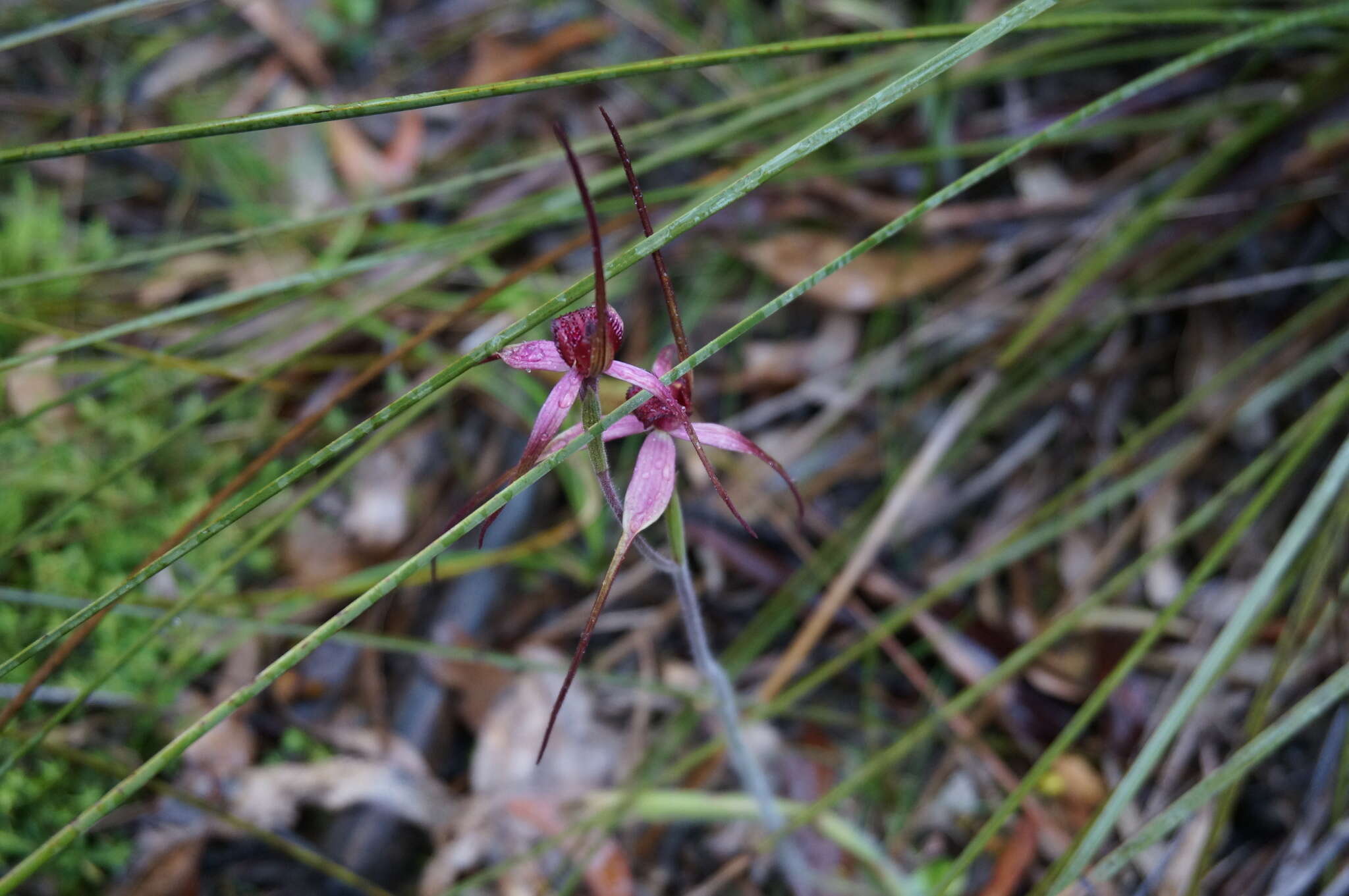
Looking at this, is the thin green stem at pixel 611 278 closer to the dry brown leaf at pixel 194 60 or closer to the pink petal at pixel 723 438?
the pink petal at pixel 723 438

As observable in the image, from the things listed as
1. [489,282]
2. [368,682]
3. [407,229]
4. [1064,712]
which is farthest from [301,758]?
[1064,712]

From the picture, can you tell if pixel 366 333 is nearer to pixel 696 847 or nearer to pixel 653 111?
pixel 653 111

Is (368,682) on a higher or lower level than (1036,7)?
lower

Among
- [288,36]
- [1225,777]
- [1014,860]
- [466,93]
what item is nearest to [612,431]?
[466,93]

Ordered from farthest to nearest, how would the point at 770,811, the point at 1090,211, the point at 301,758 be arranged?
1. the point at 1090,211
2. the point at 301,758
3. the point at 770,811

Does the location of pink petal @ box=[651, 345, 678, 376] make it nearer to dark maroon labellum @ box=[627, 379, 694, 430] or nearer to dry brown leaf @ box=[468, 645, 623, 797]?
dark maroon labellum @ box=[627, 379, 694, 430]
